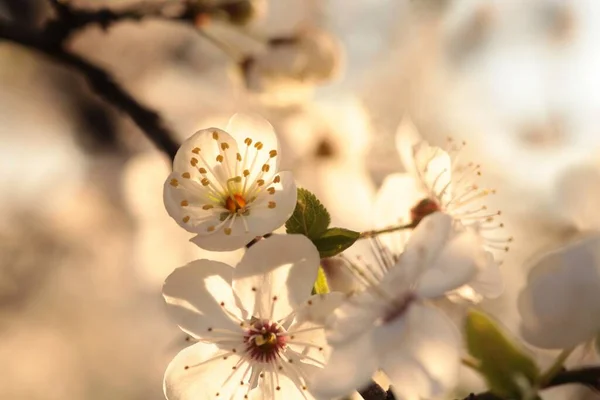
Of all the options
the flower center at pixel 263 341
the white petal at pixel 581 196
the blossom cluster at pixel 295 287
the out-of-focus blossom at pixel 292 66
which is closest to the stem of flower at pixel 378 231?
the blossom cluster at pixel 295 287

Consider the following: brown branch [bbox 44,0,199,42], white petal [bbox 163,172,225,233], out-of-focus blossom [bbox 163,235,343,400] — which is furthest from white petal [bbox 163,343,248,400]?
brown branch [bbox 44,0,199,42]

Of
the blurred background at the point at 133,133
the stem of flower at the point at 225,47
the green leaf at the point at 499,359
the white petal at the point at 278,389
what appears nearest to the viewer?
the green leaf at the point at 499,359

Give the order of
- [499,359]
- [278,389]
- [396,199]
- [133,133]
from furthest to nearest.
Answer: [133,133] < [396,199] < [278,389] < [499,359]

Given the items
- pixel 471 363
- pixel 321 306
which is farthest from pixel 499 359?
pixel 321 306

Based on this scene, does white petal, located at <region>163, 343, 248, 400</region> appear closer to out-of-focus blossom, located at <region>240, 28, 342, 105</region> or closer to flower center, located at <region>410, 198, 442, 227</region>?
flower center, located at <region>410, 198, 442, 227</region>

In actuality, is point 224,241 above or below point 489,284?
above

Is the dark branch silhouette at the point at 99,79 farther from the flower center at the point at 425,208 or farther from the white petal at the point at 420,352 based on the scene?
the white petal at the point at 420,352

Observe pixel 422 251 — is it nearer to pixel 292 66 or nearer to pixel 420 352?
pixel 420 352
